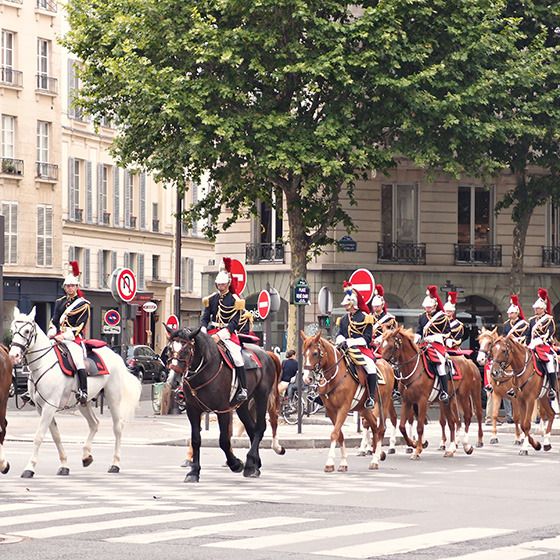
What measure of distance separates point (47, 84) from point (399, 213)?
868 inches

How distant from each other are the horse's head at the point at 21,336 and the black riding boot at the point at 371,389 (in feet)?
17.3

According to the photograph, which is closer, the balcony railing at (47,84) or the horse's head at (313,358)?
the horse's head at (313,358)

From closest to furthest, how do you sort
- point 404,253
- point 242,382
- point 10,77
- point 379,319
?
1. point 242,382
2. point 379,319
3. point 404,253
4. point 10,77

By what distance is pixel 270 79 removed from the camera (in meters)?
37.1

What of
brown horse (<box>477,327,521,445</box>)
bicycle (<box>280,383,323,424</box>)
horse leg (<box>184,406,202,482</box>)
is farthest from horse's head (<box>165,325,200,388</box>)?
bicycle (<box>280,383,323,424</box>)

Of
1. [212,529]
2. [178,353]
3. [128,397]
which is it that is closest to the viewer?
[212,529]

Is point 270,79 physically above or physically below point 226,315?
above

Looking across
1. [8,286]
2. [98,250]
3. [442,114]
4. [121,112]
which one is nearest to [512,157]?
[442,114]

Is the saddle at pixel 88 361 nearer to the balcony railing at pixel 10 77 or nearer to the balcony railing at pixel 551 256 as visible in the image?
the balcony railing at pixel 551 256

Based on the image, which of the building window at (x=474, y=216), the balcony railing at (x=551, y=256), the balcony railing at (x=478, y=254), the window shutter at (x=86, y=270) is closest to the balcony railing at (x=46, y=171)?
the window shutter at (x=86, y=270)

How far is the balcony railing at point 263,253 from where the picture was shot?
159ft

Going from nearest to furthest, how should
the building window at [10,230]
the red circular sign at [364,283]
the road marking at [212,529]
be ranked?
the road marking at [212,529] < the red circular sign at [364,283] < the building window at [10,230]

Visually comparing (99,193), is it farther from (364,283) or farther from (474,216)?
(364,283)

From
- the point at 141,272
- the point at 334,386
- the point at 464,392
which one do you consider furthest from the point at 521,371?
the point at 141,272
